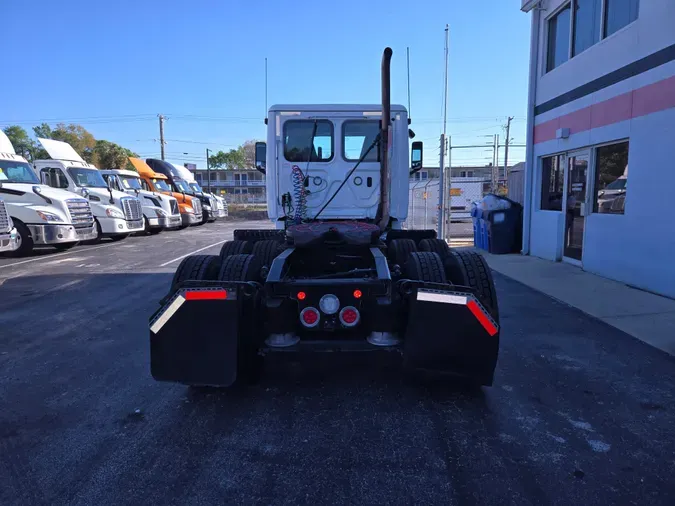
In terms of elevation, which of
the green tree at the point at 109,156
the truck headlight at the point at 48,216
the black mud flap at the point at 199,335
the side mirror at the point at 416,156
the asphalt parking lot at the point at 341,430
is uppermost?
the green tree at the point at 109,156

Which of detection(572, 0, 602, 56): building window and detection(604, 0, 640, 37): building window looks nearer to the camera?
detection(604, 0, 640, 37): building window

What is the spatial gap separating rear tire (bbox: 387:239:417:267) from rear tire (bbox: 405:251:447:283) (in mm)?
1334

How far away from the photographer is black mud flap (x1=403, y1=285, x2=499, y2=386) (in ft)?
11.2

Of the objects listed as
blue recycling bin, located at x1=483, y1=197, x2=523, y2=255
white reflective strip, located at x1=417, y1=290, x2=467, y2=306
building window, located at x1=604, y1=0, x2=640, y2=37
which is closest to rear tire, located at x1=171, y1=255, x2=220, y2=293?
white reflective strip, located at x1=417, y1=290, x2=467, y2=306

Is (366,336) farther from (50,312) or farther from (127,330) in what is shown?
(50,312)

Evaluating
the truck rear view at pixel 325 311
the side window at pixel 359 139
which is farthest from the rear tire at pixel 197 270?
the side window at pixel 359 139

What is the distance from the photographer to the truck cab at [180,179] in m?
24.9

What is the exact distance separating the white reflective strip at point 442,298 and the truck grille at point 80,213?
492 inches

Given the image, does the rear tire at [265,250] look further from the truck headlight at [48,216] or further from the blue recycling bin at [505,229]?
the truck headlight at [48,216]

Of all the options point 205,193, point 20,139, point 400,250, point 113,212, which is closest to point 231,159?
point 20,139

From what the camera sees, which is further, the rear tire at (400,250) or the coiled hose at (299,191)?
A: the coiled hose at (299,191)

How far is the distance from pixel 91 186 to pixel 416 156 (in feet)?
43.6

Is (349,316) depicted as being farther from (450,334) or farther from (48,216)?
(48,216)

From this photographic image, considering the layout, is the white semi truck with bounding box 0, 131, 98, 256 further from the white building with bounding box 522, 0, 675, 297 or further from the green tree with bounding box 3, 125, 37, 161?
the green tree with bounding box 3, 125, 37, 161
